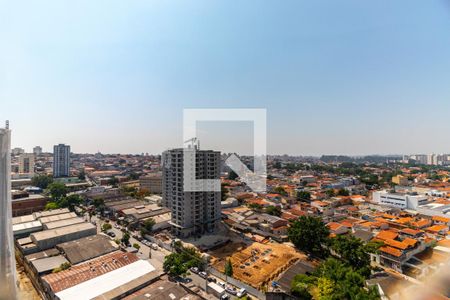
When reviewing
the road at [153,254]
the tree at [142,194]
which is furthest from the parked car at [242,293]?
the tree at [142,194]

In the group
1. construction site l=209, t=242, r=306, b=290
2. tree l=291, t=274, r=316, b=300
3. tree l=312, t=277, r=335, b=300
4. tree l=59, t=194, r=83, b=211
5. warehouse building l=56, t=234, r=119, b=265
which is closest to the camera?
tree l=312, t=277, r=335, b=300

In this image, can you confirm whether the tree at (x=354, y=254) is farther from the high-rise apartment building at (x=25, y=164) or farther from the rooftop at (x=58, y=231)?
the high-rise apartment building at (x=25, y=164)

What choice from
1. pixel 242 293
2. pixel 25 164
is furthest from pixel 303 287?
pixel 25 164

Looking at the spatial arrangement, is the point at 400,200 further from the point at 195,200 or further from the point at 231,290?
the point at 231,290

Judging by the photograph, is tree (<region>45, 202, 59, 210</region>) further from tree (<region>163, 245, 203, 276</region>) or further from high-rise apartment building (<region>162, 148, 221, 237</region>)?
tree (<region>163, 245, 203, 276</region>)

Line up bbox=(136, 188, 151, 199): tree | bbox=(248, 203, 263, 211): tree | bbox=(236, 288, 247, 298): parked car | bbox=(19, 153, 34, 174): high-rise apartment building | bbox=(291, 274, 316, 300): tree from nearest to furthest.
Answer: bbox=(291, 274, 316, 300): tree → bbox=(236, 288, 247, 298): parked car → bbox=(248, 203, 263, 211): tree → bbox=(136, 188, 151, 199): tree → bbox=(19, 153, 34, 174): high-rise apartment building

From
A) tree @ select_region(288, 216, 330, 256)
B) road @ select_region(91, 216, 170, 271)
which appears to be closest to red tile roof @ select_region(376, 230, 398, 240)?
tree @ select_region(288, 216, 330, 256)

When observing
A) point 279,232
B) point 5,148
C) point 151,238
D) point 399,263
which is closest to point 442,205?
point 399,263
